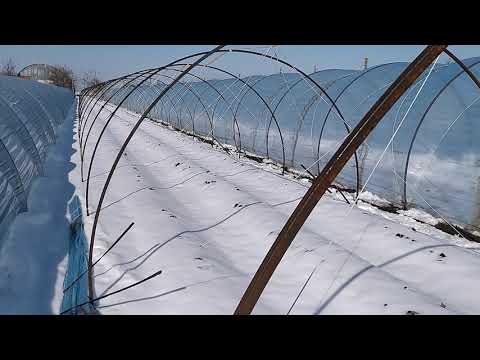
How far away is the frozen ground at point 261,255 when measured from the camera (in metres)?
4.11

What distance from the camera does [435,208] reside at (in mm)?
7332

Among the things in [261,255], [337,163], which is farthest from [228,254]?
[337,163]

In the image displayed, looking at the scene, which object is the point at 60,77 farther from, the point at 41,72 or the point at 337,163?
the point at 337,163

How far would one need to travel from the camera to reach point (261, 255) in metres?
5.32

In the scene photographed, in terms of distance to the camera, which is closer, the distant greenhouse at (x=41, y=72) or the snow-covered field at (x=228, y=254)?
the snow-covered field at (x=228, y=254)

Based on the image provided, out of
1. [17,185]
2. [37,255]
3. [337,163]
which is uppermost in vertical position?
[337,163]

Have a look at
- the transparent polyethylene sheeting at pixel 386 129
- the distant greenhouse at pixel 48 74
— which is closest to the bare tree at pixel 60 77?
the distant greenhouse at pixel 48 74

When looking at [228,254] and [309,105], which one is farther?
[309,105]

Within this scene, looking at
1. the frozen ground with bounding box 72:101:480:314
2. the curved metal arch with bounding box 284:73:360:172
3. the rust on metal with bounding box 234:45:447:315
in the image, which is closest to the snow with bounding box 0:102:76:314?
the frozen ground with bounding box 72:101:480:314

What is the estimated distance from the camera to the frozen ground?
4.11 m

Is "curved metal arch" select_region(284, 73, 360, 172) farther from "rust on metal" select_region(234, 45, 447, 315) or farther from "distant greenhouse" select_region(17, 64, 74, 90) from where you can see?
"distant greenhouse" select_region(17, 64, 74, 90)
